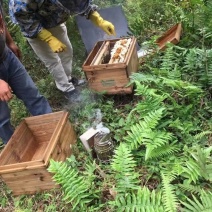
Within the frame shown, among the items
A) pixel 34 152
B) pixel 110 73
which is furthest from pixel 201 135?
pixel 34 152

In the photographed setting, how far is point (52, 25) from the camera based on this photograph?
3775 millimetres

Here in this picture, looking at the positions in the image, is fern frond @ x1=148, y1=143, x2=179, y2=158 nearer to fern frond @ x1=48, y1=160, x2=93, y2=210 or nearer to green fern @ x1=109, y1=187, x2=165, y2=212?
green fern @ x1=109, y1=187, x2=165, y2=212

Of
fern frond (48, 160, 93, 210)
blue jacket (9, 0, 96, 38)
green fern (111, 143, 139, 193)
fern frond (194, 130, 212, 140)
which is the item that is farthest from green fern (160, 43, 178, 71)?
fern frond (48, 160, 93, 210)

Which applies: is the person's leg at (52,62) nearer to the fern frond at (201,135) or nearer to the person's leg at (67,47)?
the person's leg at (67,47)

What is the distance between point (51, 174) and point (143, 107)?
1.17 meters

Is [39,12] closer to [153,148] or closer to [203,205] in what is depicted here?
[153,148]

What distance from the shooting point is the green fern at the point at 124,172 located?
229 centimetres

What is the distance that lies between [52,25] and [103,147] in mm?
2013

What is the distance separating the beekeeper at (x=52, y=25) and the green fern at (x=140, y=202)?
2.20m

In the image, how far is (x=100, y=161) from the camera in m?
2.84

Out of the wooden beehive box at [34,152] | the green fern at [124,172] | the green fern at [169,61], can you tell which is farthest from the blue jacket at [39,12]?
the green fern at [124,172]

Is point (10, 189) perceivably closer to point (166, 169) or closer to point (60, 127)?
point (60, 127)

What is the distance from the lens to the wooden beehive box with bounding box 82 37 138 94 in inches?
137

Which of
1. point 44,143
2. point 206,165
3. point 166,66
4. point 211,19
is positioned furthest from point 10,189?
point 211,19
